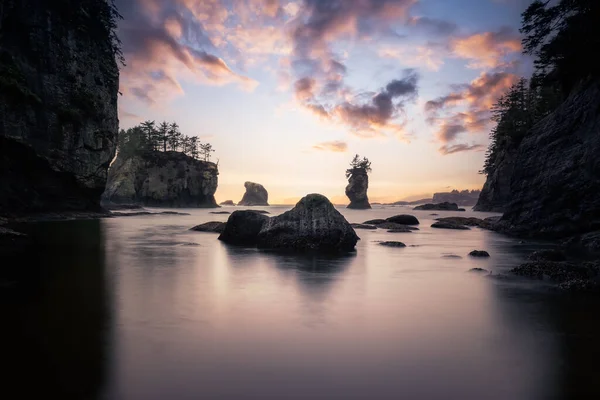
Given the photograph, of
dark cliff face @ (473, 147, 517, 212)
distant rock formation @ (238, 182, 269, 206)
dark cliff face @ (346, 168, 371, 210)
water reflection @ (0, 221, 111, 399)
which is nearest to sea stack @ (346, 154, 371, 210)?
dark cliff face @ (346, 168, 371, 210)

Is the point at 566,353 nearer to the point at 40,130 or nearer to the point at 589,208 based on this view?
the point at 589,208

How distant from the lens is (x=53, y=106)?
110 ft

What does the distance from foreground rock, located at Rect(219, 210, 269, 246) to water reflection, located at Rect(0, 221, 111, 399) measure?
8747 mm

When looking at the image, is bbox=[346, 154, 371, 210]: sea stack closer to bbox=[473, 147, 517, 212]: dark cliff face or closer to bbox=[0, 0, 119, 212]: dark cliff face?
bbox=[473, 147, 517, 212]: dark cliff face

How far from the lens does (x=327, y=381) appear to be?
4227 millimetres

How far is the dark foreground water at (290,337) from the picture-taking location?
13.4 ft

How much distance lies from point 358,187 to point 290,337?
11277 centimetres

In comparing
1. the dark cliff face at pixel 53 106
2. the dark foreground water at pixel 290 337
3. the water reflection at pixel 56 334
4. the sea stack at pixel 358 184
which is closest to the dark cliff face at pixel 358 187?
the sea stack at pixel 358 184

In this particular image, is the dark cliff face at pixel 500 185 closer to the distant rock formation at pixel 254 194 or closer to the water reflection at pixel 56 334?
the water reflection at pixel 56 334

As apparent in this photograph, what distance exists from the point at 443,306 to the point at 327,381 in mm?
4620

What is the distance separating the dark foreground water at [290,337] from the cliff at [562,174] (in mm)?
12789

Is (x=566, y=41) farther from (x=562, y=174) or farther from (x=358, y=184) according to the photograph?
(x=358, y=184)

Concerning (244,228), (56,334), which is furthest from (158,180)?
(56,334)

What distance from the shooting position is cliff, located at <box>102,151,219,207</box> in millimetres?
82812
